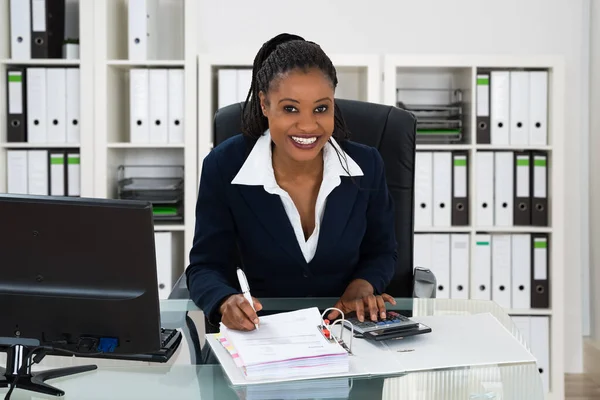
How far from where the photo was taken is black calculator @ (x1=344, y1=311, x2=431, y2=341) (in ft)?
4.37

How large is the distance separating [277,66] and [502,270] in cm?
190

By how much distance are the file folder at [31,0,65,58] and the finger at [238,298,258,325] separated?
7.05 ft

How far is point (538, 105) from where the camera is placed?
313 centimetres

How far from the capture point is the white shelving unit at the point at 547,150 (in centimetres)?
311

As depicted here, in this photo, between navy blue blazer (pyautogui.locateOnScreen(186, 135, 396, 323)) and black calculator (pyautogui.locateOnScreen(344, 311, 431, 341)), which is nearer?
black calculator (pyautogui.locateOnScreen(344, 311, 431, 341))

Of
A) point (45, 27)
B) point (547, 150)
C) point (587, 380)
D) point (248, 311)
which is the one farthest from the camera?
point (587, 380)

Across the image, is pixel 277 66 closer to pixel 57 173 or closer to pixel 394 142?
pixel 394 142

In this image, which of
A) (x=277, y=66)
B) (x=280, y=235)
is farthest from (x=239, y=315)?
(x=277, y=66)

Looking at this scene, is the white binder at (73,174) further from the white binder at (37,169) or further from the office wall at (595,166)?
the office wall at (595,166)

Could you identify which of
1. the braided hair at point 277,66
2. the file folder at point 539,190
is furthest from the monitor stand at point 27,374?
the file folder at point 539,190

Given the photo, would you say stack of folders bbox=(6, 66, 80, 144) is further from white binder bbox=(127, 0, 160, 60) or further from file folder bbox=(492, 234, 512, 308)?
file folder bbox=(492, 234, 512, 308)

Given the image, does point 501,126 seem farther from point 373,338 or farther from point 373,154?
point 373,338

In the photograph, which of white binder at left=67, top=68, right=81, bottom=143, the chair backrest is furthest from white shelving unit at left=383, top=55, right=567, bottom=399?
white binder at left=67, top=68, right=81, bottom=143

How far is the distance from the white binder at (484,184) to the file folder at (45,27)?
185cm
